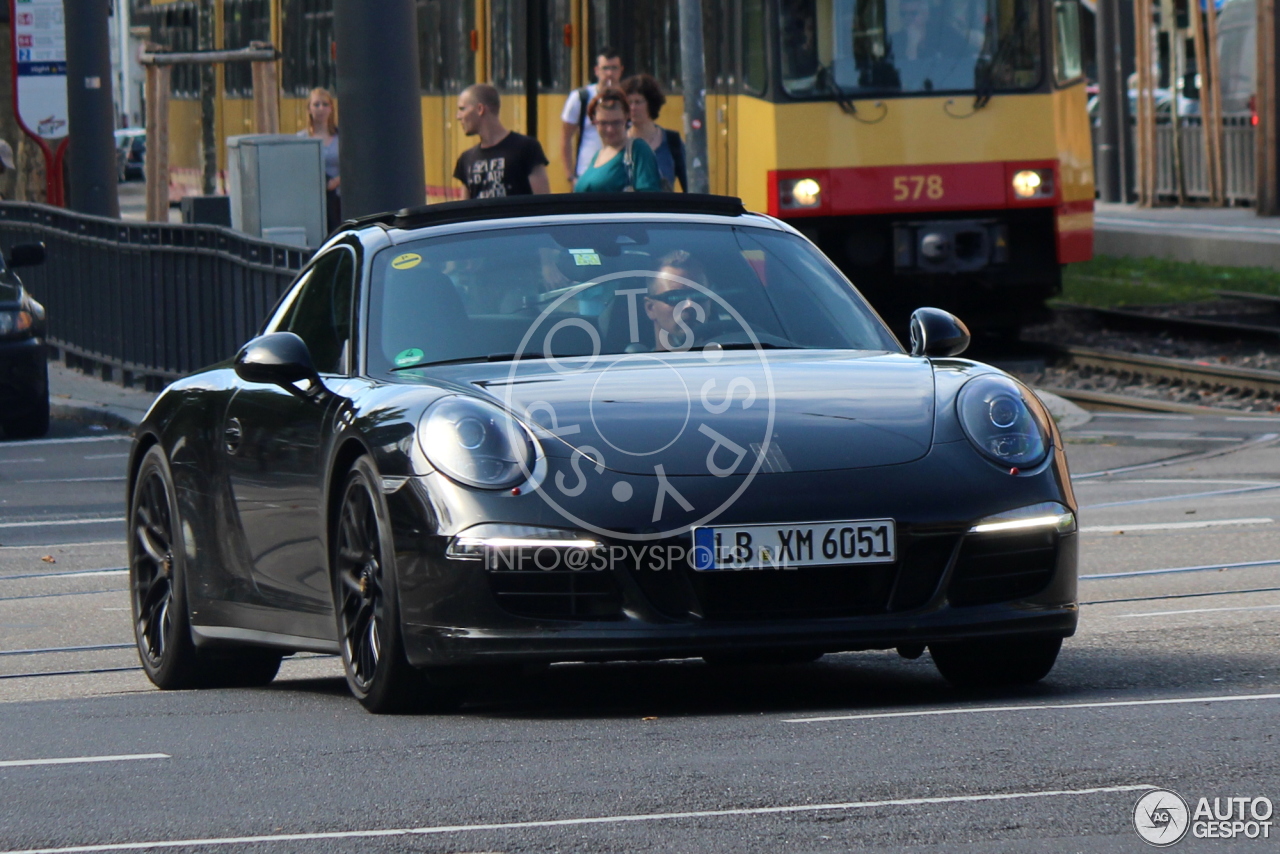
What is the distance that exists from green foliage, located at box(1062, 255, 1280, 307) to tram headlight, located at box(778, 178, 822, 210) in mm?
6332

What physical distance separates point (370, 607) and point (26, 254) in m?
11.2

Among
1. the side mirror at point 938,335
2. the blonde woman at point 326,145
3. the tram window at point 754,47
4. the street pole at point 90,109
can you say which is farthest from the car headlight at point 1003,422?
the street pole at point 90,109

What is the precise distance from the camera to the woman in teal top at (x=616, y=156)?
11867 mm

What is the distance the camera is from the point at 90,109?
21891 mm

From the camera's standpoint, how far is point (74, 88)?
71.8ft

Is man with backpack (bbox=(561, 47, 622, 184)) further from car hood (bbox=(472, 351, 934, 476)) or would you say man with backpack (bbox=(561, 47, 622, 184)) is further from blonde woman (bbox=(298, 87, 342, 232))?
car hood (bbox=(472, 351, 934, 476))

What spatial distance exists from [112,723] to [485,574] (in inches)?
47.0

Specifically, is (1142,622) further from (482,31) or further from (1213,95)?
(1213,95)

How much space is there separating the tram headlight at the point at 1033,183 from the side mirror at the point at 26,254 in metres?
7.06

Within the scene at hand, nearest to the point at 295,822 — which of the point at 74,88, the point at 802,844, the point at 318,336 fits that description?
the point at 802,844

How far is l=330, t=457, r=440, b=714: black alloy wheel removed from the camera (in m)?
5.94

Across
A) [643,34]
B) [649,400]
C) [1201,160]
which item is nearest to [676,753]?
[649,400]

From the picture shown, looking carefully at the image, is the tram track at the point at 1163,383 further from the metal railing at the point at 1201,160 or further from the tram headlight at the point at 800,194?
the metal railing at the point at 1201,160

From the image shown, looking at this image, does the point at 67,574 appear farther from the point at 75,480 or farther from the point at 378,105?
the point at 75,480
